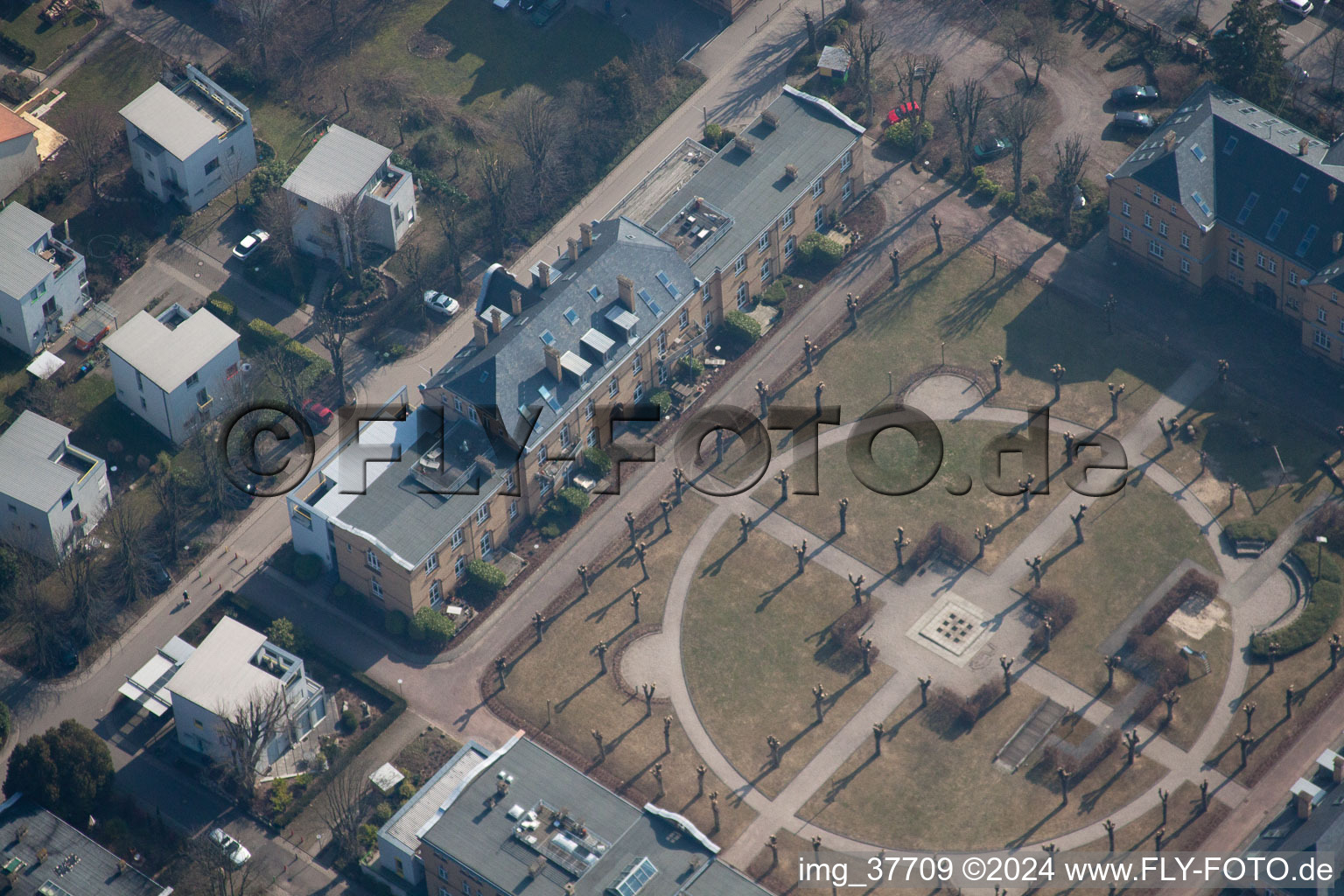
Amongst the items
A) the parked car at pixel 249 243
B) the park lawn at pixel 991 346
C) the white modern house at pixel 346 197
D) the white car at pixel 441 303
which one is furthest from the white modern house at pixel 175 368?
the park lawn at pixel 991 346

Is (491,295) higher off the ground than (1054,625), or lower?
higher

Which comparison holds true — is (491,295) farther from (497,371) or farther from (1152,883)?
(1152,883)

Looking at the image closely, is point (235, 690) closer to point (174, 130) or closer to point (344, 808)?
point (344, 808)

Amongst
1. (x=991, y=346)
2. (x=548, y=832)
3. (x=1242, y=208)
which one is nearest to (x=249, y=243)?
(x=991, y=346)

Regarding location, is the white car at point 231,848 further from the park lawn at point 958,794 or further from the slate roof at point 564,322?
the park lawn at point 958,794

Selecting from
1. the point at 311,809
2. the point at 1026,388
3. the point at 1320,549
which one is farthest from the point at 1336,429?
the point at 311,809

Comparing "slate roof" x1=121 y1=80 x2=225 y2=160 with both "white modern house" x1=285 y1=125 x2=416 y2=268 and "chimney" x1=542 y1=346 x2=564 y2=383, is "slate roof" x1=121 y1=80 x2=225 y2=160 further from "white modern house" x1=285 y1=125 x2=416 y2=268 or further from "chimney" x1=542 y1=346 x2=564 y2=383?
"chimney" x1=542 y1=346 x2=564 y2=383
